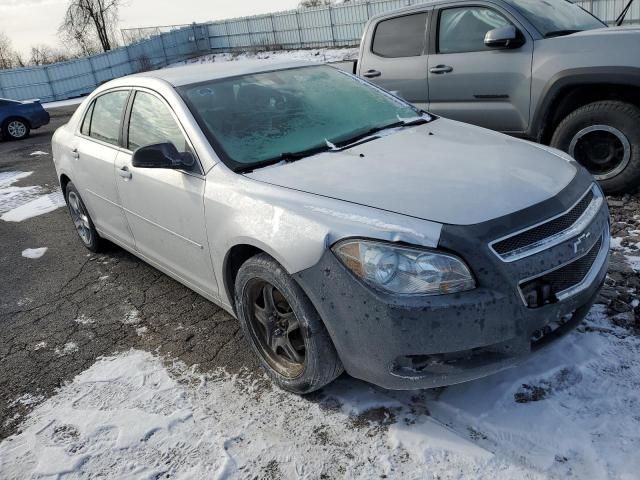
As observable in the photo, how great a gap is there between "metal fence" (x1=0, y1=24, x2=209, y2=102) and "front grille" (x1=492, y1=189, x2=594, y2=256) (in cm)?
2693

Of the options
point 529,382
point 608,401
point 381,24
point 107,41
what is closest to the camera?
point 608,401

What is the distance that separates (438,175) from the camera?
260cm

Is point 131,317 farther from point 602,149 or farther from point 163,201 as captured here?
point 602,149

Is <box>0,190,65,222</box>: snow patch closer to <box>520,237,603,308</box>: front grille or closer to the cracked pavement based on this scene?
the cracked pavement

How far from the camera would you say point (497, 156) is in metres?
2.84

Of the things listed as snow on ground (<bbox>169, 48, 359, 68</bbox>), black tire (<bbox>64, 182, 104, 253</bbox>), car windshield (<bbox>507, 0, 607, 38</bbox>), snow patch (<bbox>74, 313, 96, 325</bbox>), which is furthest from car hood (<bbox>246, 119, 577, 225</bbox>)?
A: snow on ground (<bbox>169, 48, 359, 68</bbox>)

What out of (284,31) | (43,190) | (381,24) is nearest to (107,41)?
(284,31)

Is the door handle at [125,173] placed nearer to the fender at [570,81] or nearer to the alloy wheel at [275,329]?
the alloy wheel at [275,329]

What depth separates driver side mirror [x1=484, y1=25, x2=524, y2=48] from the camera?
4.99 metres

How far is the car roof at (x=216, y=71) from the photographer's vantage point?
11.7 ft

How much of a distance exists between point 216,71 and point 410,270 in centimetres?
229

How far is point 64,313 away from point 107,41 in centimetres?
4500

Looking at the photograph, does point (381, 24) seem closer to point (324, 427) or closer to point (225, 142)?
point (225, 142)

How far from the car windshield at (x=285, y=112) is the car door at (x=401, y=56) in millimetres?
2118
